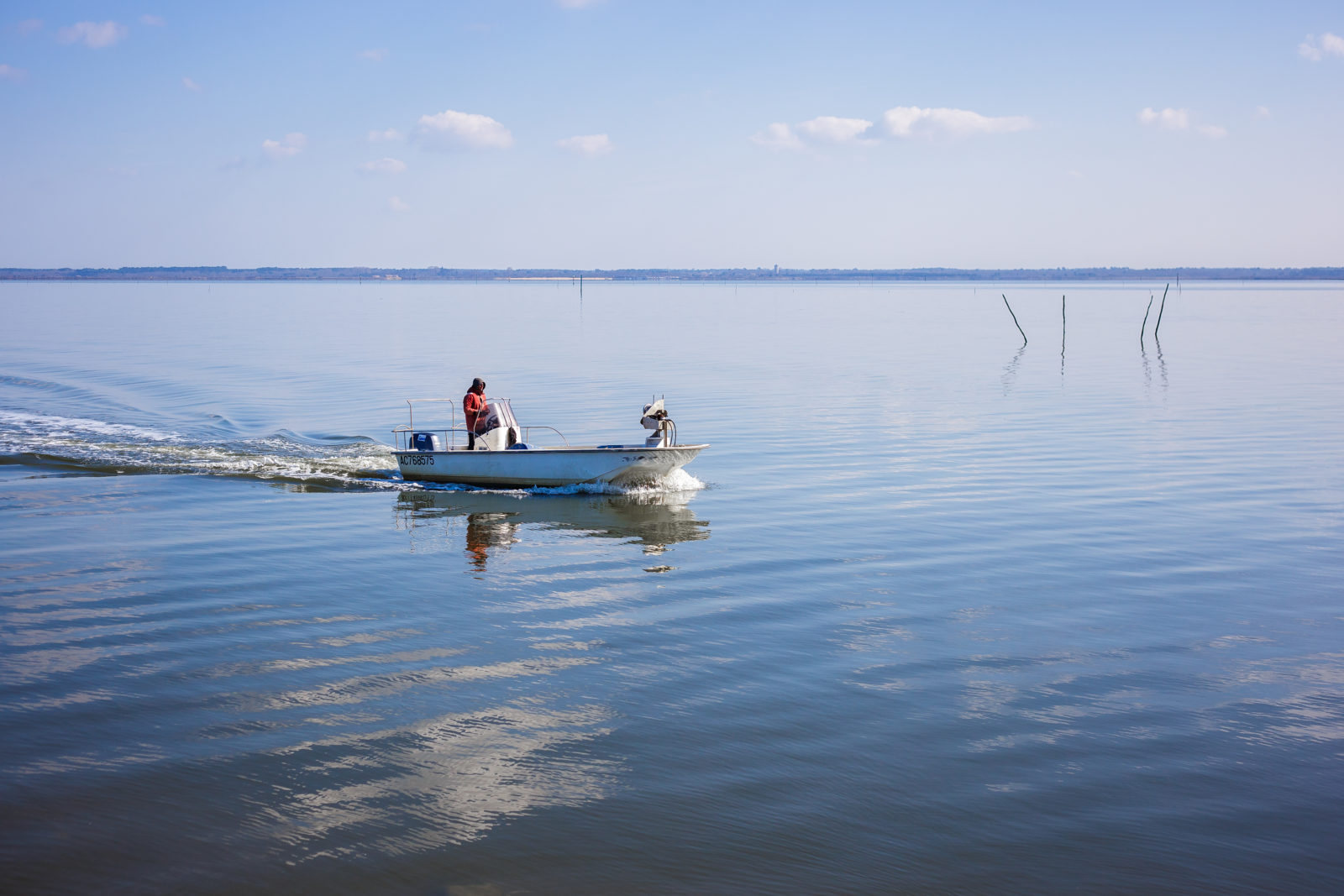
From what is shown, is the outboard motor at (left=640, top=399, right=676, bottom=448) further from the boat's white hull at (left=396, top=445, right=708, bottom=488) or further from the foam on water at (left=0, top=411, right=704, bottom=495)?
the foam on water at (left=0, top=411, right=704, bottom=495)

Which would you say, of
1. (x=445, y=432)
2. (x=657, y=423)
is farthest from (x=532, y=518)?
(x=445, y=432)

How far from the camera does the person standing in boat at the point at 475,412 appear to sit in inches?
1029

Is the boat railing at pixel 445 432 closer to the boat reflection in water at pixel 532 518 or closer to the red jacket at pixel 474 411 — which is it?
the red jacket at pixel 474 411

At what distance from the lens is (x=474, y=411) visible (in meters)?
26.2

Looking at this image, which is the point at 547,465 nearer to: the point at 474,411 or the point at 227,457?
the point at 474,411

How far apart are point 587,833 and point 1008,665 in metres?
6.25

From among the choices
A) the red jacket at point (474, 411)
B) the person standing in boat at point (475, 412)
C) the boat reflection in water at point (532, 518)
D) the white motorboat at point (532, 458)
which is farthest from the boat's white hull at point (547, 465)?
the red jacket at point (474, 411)

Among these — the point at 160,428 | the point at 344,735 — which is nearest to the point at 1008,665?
the point at 344,735

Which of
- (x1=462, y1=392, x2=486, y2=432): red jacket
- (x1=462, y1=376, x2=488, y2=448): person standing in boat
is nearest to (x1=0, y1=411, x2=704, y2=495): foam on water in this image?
(x1=462, y1=376, x2=488, y2=448): person standing in boat

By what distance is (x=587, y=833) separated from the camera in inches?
357

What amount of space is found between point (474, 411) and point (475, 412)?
0.18 feet

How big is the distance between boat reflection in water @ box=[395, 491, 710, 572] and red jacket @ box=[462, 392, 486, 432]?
1.73m

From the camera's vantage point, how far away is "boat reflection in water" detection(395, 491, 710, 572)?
66.5 ft

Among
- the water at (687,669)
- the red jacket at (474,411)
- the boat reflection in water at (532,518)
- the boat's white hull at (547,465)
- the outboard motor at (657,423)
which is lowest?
the water at (687,669)
